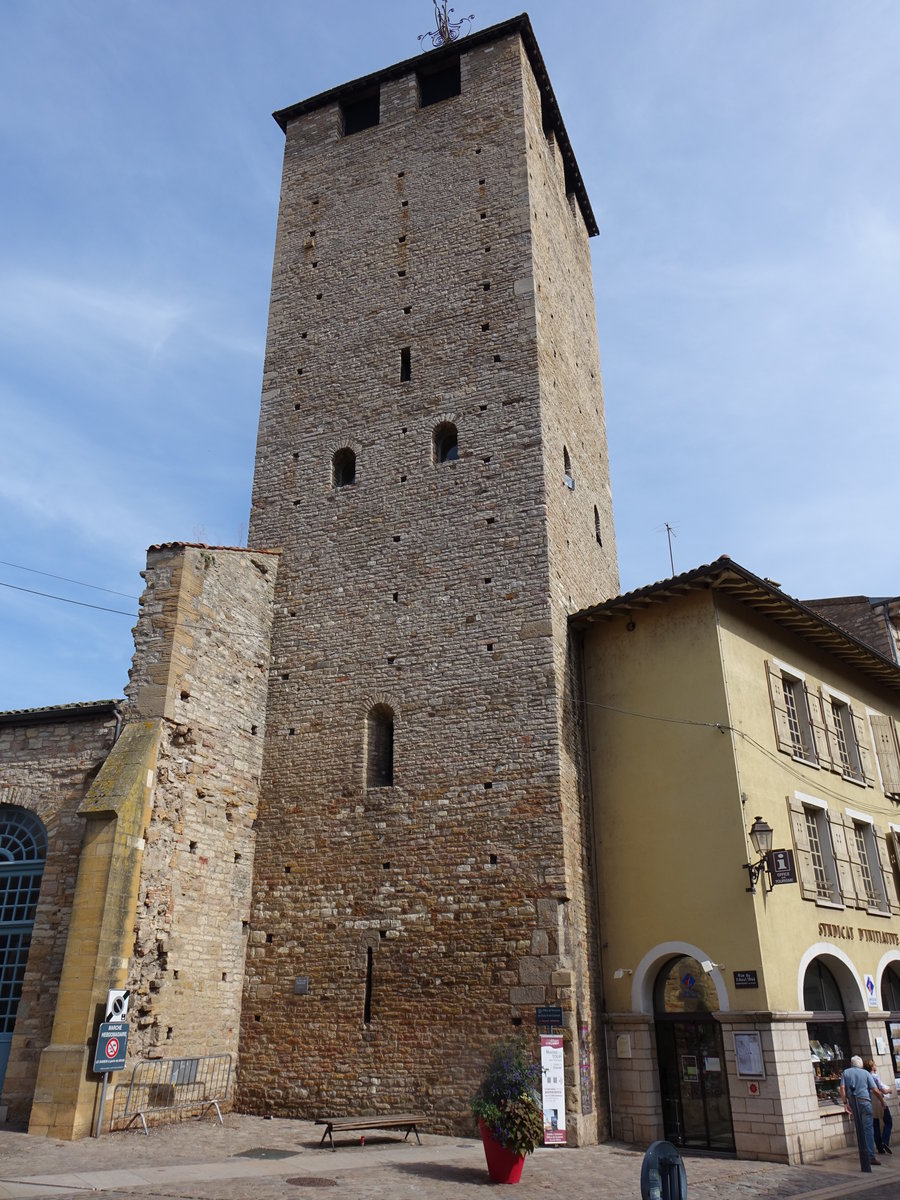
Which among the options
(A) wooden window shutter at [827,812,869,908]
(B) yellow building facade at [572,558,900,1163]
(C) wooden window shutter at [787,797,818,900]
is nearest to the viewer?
(B) yellow building facade at [572,558,900,1163]

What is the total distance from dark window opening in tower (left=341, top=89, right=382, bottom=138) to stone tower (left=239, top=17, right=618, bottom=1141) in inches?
6.8

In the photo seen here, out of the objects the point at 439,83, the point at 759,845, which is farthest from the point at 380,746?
the point at 439,83

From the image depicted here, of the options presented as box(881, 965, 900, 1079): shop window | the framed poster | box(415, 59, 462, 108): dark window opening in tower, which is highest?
box(415, 59, 462, 108): dark window opening in tower

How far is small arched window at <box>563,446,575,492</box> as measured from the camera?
652 inches

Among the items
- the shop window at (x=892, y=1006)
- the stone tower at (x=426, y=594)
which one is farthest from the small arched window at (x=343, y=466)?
the shop window at (x=892, y=1006)

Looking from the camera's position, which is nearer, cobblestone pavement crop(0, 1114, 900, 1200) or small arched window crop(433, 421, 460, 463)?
cobblestone pavement crop(0, 1114, 900, 1200)

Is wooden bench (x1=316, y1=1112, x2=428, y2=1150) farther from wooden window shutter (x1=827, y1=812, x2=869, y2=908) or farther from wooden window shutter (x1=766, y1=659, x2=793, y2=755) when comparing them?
wooden window shutter (x1=766, y1=659, x2=793, y2=755)

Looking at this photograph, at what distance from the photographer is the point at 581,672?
14.7 meters

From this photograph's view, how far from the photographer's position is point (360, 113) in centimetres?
2125

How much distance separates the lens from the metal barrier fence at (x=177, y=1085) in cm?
1119

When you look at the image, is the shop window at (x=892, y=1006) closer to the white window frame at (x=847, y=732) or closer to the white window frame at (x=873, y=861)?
the white window frame at (x=873, y=861)

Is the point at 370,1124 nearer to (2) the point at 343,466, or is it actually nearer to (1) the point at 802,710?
(1) the point at 802,710

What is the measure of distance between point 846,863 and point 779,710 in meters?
2.59

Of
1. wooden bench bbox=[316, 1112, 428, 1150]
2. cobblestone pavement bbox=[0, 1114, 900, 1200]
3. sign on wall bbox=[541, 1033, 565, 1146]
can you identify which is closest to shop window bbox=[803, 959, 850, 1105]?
cobblestone pavement bbox=[0, 1114, 900, 1200]
